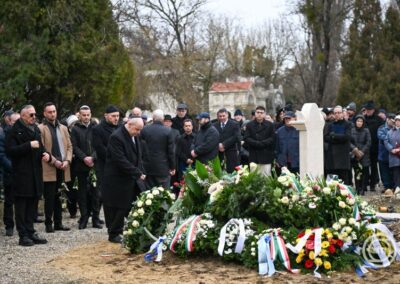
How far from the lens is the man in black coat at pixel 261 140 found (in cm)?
1521

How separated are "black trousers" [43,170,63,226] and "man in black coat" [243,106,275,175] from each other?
15.3ft

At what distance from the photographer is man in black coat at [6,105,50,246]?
34.5ft

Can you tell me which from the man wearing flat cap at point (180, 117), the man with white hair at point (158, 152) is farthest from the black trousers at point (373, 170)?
the man with white hair at point (158, 152)

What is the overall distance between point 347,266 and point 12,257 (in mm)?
4399

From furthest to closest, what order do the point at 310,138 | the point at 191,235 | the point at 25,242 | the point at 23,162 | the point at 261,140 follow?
the point at 261,140 < the point at 310,138 < the point at 23,162 < the point at 25,242 < the point at 191,235

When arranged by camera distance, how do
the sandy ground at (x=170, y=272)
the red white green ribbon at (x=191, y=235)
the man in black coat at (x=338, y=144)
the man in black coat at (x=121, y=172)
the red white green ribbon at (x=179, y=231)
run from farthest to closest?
the man in black coat at (x=338, y=144) → the man in black coat at (x=121, y=172) → the red white green ribbon at (x=179, y=231) → the red white green ribbon at (x=191, y=235) → the sandy ground at (x=170, y=272)

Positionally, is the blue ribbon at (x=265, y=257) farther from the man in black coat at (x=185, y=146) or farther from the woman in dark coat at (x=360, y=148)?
the woman in dark coat at (x=360, y=148)

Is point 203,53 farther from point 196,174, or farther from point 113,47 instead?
point 196,174

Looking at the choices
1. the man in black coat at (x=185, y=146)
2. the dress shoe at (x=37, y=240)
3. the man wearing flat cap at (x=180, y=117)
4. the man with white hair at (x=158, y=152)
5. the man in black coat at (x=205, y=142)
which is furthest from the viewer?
the man wearing flat cap at (x=180, y=117)

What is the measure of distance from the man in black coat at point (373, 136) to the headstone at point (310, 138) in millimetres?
5551

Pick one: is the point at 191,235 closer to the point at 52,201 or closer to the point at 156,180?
the point at 52,201

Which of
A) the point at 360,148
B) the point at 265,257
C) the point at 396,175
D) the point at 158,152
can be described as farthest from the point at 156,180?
the point at 396,175

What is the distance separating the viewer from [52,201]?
38.2ft

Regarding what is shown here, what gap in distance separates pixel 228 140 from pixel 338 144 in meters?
2.33
